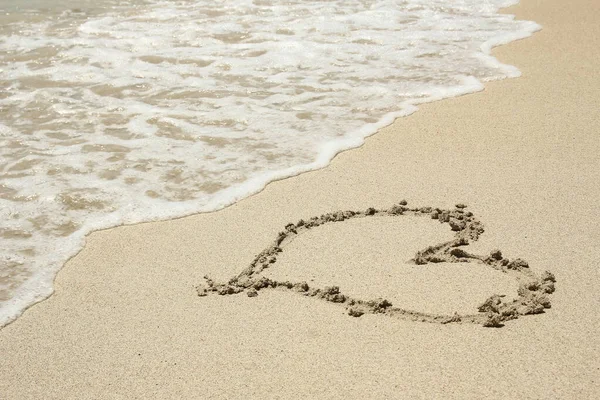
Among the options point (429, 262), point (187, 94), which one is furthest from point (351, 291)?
point (187, 94)

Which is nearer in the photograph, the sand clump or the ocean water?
the sand clump

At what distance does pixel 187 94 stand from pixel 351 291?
312 centimetres

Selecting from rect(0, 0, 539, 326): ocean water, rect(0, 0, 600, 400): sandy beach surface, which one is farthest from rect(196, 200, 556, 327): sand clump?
rect(0, 0, 539, 326): ocean water

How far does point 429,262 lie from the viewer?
3.20m

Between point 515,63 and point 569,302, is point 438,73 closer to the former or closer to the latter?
point 515,63

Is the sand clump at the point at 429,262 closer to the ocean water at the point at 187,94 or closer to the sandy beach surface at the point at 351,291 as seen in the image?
the sandy beach surface at the point at 351,291

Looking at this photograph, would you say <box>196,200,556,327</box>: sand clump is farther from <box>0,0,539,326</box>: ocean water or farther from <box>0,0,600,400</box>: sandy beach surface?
<box>0,0,539,326</box>: ocean water

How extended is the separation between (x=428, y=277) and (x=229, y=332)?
90 centimetres

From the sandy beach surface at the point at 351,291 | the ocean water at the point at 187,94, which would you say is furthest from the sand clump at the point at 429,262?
the ocean water at the point at 187,94

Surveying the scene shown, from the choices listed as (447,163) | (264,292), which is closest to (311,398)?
(264,292)

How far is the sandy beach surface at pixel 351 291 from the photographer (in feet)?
8.23

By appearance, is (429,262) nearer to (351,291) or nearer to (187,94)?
(351,291)

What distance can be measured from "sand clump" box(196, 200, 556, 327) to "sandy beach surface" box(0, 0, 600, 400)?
0.13 ft

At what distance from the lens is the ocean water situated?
3879 millimetres
